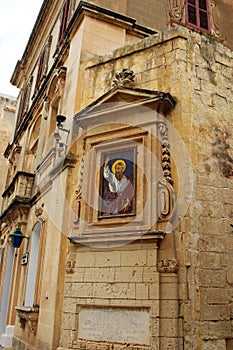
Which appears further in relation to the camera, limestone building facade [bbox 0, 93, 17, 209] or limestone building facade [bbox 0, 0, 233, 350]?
limestone building facade [bbox 0, 93, 17, 209]

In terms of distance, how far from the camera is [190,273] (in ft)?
19.3

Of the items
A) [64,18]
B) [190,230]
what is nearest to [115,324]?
[190,230]

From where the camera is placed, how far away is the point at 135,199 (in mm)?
6699

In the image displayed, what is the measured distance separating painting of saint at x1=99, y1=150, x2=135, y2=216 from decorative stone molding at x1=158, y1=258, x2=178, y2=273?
1082 mm

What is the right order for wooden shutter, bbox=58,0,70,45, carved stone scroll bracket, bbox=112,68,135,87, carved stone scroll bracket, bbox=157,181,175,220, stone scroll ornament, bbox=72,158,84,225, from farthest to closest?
wooden shutter, bbox=58,0,70,45
carved stone scroll bracket, bbox=112,68,135,87
stone scroll ornament, bbox=72,158,84,225
carved stone scroll bracket, bbox=157,181,175,220

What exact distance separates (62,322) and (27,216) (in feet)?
15.7

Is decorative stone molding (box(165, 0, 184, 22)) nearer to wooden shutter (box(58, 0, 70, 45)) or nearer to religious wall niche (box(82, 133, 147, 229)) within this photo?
wooden shutter (box(58, 0, 70, 45))

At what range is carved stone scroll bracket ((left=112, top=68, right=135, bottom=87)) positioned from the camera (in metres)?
7.58

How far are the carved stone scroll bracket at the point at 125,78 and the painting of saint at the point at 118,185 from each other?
1.49 meters

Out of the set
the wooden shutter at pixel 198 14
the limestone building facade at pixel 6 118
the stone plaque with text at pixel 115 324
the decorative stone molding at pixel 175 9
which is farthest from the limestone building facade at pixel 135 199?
the limestone building facade at pixel 6 118

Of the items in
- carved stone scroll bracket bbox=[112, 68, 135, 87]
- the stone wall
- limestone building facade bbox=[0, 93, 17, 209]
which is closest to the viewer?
the stone wall

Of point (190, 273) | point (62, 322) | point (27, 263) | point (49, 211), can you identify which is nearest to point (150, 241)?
point (190, 273)

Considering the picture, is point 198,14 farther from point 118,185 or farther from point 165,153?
point 118,185

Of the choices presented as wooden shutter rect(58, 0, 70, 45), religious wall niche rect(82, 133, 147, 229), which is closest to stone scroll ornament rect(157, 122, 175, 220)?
religious wall niche rect(82, 133, 147, 229)
